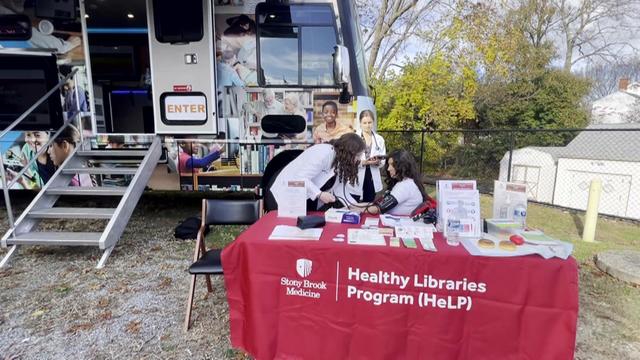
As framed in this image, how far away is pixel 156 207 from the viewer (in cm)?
599

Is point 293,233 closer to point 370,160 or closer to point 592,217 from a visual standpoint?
point 370,160

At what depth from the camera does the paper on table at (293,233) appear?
76.7 inches

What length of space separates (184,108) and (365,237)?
2.76m

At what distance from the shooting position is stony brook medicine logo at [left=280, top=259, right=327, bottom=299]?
1854 millimetres

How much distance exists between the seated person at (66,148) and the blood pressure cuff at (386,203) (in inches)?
133

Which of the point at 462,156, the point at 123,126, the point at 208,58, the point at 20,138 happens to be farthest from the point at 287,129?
the point at 462,156

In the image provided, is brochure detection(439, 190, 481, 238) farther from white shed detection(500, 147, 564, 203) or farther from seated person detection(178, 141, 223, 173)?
white shed detection(500, 147, 564, 203)

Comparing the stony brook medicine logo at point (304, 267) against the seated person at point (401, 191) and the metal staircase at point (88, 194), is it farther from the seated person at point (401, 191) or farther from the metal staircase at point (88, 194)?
the metal staircase at point (88, 194)

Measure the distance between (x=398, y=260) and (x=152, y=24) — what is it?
3534 mm

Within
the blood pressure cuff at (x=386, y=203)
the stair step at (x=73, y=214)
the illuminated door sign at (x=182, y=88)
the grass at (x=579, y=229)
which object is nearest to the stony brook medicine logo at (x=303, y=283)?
the blood pressure cuff at (x=386, y=203)

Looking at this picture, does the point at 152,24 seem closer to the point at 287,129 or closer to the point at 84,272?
the point at 287,129

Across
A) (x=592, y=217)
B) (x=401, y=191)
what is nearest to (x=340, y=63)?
(x=401, y=191)

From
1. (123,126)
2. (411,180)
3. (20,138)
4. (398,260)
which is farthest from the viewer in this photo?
(123,126)

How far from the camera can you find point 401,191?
261 cm
